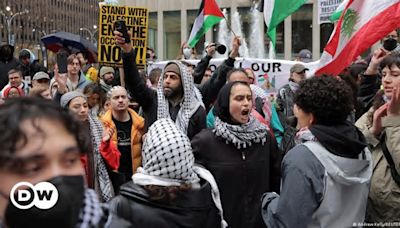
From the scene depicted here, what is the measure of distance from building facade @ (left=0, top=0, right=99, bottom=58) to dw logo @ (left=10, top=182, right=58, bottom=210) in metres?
88.7

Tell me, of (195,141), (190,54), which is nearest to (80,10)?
(190,54)

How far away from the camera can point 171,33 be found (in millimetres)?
48875

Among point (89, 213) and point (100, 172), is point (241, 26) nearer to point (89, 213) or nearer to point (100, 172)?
point (100, 172)

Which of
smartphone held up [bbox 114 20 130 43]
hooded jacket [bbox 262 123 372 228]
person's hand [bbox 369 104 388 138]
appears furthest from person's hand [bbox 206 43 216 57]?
hooded jacket [bbox 262 123 372 228]

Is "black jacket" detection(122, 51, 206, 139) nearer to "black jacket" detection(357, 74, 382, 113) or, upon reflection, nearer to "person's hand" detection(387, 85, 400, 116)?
"black jacket" detection(357, 74, 382, 113)

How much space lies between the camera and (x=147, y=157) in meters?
2.68

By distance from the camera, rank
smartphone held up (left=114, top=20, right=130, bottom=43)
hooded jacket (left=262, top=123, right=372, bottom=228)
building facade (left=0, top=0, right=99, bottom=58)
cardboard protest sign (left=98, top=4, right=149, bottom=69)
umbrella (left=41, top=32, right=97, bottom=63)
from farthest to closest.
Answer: building facade (left=0, top=0, right=99, bottom=58) < umbrella (left=41, top=32, right=97, bottom=63) < cardboard protest sign (left=98, top=4, right=149, bottom=69) < smartphone held up (left=114, top=20, right=130, bottom=43) < hooded jacket (left=262, top=123, right=372, bottom=228)

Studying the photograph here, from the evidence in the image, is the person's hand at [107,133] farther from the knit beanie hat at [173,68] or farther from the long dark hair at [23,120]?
the long dark hair at [23,120]

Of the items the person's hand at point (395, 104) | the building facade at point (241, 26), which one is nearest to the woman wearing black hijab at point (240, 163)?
the person's hand at point (395, 104)

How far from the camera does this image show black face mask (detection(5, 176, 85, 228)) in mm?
1312

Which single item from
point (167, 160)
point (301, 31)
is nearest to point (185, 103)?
point (167, 160)

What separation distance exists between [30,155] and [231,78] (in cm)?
442

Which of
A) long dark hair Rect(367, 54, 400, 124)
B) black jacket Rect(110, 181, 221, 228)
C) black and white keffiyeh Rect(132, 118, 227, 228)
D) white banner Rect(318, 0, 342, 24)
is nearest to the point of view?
black jacket Rect(110, 181, 221, 228)

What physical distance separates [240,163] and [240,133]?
221 mm
